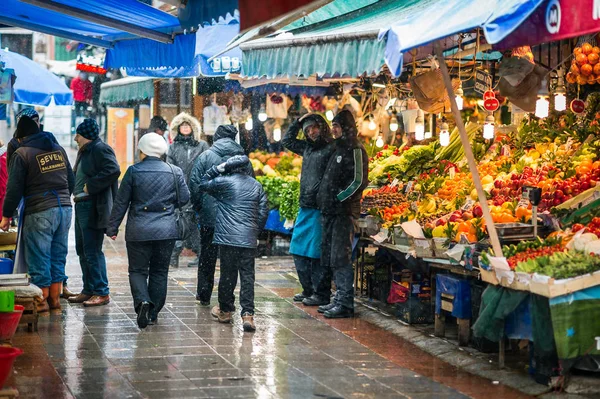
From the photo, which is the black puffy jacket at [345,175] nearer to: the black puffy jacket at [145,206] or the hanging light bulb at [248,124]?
the black puffy jacket at [145,206]

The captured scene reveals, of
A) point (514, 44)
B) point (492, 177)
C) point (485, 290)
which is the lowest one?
point (485, 290)

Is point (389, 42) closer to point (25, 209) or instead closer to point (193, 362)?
point (193, 362)

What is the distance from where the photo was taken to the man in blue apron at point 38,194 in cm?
1030

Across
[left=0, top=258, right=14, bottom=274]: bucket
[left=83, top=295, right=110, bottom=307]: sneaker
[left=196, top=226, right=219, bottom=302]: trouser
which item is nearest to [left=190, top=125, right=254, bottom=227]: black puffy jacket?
[left=196, top=226, right=219, bottom=302]: trouser

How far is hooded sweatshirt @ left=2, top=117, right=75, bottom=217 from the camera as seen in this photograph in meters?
10.2

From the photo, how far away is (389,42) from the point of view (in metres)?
8.00

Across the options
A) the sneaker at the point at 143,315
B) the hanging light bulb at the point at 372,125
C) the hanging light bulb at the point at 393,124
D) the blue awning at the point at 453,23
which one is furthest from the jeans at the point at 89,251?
the hanging light bulb at the point at 393,124

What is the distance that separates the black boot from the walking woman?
6.37 ft

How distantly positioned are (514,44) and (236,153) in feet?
13.1

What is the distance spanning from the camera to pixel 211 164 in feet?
35.8

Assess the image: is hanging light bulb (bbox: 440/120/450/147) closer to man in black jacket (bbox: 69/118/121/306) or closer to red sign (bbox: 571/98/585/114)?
red sign (bbox: 571/98/585/114)

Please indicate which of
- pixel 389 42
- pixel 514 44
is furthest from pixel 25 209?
pixel 514 44

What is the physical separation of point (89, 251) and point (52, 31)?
2.50 metres

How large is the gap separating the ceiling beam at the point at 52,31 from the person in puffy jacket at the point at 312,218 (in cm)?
262
